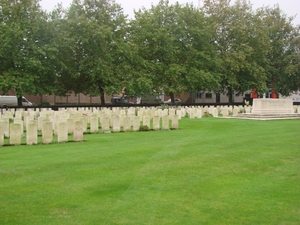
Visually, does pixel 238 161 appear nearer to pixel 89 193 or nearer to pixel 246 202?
pixel 246 202

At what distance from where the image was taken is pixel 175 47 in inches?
1374

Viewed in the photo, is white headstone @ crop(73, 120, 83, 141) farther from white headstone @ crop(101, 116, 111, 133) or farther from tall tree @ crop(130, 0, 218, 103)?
tall tree @ crop(130, 0, 218, 103)

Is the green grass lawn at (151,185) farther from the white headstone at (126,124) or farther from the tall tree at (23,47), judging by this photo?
the tall tree at (23,47)

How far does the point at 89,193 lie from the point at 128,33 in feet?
101

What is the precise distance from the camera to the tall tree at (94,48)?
3058cm

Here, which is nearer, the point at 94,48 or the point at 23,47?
the point at 23,47

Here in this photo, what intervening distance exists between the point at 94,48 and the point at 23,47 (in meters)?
5.71

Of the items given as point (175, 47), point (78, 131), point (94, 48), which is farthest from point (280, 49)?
point (78, 131)

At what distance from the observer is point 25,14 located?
1133 inches

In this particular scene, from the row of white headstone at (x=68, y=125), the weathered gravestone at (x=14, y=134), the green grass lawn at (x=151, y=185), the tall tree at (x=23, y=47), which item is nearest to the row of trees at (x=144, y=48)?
the tall tree at (x=23, y=47)

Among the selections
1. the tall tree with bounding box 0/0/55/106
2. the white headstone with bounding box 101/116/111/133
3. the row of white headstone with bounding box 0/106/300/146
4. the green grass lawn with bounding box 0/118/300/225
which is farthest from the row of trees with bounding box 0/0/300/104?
the green grass lawn with bounding box 0/118/300/225

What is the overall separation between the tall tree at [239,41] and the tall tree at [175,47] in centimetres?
190

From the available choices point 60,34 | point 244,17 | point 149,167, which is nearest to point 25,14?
point 60,34

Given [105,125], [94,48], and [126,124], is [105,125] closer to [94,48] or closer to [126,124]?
[126,124]
